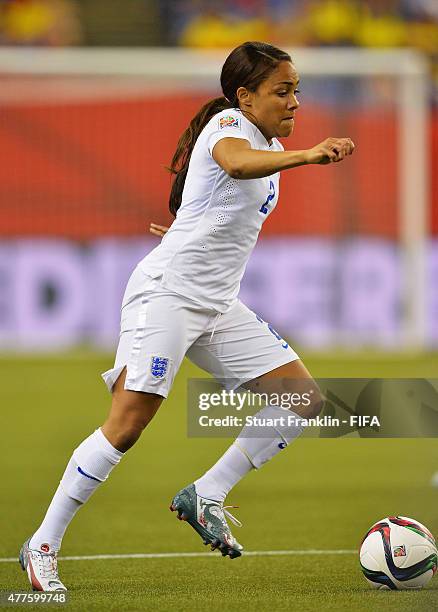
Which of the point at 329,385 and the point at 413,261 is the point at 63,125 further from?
the point at 329,385

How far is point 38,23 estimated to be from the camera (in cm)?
2236

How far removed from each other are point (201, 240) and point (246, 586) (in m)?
1.52

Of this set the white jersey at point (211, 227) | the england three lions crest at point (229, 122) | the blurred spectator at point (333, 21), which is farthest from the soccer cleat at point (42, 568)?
the blurred spectator at point (333, 21)

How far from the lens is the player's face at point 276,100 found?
5.77m

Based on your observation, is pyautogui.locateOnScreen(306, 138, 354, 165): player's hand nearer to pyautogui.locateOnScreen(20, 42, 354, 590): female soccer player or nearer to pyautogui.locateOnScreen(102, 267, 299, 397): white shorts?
pyautogui.locateOnScreen(20, 42, 354, 590): female soccer player

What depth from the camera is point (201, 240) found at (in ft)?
19.3

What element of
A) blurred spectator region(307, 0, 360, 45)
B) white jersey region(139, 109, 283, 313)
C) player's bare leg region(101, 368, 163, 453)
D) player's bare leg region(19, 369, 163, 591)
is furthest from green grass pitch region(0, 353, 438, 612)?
blurred spectator region(307, 0, 360, 45)

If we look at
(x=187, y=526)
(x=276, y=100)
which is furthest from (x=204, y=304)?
(x=187, y=526)

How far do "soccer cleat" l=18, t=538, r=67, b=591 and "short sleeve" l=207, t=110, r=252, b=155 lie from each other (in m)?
1.85

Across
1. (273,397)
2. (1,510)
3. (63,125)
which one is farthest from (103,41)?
(273,397)

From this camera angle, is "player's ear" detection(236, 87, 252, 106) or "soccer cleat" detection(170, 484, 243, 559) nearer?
"player's ear" detection(236, 87, 252, 106)

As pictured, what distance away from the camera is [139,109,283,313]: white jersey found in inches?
229

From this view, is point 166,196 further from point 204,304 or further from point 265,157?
point 265,157

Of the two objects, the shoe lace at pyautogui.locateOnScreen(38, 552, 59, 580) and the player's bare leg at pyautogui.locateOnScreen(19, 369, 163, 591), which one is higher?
the player's bare leg at pyautogui.locateOnScreen(19, 369, 163, 591)
